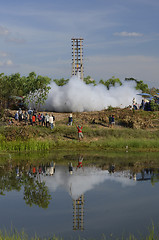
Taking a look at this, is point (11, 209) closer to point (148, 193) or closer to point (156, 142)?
point (148, 193)

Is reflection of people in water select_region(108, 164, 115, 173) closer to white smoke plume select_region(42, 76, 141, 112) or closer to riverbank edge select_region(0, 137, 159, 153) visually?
riverbank edge select_region(0, 137, 159, 153)

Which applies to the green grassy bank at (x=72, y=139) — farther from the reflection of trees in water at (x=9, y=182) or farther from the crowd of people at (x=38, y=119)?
the reflection of trees in water at (x=9, y=182)

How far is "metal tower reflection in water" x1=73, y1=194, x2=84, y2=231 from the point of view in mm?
15423

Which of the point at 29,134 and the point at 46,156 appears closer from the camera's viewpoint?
the point at 46,156

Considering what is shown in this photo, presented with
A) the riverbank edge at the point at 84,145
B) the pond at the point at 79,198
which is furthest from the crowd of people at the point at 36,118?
the pond at the point at 79,198

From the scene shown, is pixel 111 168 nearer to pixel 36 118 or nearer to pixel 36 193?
pixel 36 193

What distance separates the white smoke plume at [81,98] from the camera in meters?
54.3

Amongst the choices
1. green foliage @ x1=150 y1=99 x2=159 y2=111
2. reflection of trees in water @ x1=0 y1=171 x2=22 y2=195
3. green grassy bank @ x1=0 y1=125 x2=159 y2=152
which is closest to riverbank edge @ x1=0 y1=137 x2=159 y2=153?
green grassy bank @ x1=0 y1=125 x2=159 y2=152

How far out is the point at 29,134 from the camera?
127 feet

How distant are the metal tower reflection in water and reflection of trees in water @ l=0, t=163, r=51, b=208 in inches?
52.8

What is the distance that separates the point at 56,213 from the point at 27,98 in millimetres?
40193

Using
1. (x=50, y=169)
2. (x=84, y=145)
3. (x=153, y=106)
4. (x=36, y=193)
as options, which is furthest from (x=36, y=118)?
(x=36, y=193)

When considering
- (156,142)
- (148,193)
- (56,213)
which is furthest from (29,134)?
(56,213)

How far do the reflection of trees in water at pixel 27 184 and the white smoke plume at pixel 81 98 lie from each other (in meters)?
27.0
